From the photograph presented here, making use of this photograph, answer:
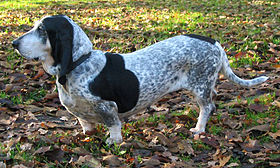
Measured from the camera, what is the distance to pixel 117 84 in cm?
376

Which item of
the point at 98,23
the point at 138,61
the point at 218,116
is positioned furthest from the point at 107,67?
the point at 98,23

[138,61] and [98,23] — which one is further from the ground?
[138,61]

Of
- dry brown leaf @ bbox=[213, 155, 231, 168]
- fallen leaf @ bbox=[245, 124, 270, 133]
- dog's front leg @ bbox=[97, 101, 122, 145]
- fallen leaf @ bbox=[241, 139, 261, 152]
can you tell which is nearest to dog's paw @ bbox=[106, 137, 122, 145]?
dog's front leg @ bbox=[97, 101, 122, 145]

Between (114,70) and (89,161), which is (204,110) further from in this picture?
(89,161)

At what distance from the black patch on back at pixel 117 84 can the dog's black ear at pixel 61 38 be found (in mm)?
359

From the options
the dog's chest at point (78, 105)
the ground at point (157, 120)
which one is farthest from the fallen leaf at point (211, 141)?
the dog's chest at point (78, 105)

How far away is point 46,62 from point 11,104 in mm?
1726

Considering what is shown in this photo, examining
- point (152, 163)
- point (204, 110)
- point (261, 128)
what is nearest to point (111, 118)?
point (152, 163)

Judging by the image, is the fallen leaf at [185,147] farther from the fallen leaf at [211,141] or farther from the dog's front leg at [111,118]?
the dog's front leg at [111,118]

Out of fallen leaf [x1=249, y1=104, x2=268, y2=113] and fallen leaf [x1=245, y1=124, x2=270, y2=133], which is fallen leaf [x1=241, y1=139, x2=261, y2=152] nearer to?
fallen leaf [x1=245, y1=124, x2=270, y2=133]

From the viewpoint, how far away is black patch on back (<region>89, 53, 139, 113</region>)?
3672 mm

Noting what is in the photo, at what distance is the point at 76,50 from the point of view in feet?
11.6

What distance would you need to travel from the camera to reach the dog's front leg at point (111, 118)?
146 inches

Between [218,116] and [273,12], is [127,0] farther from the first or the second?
[218,116]
